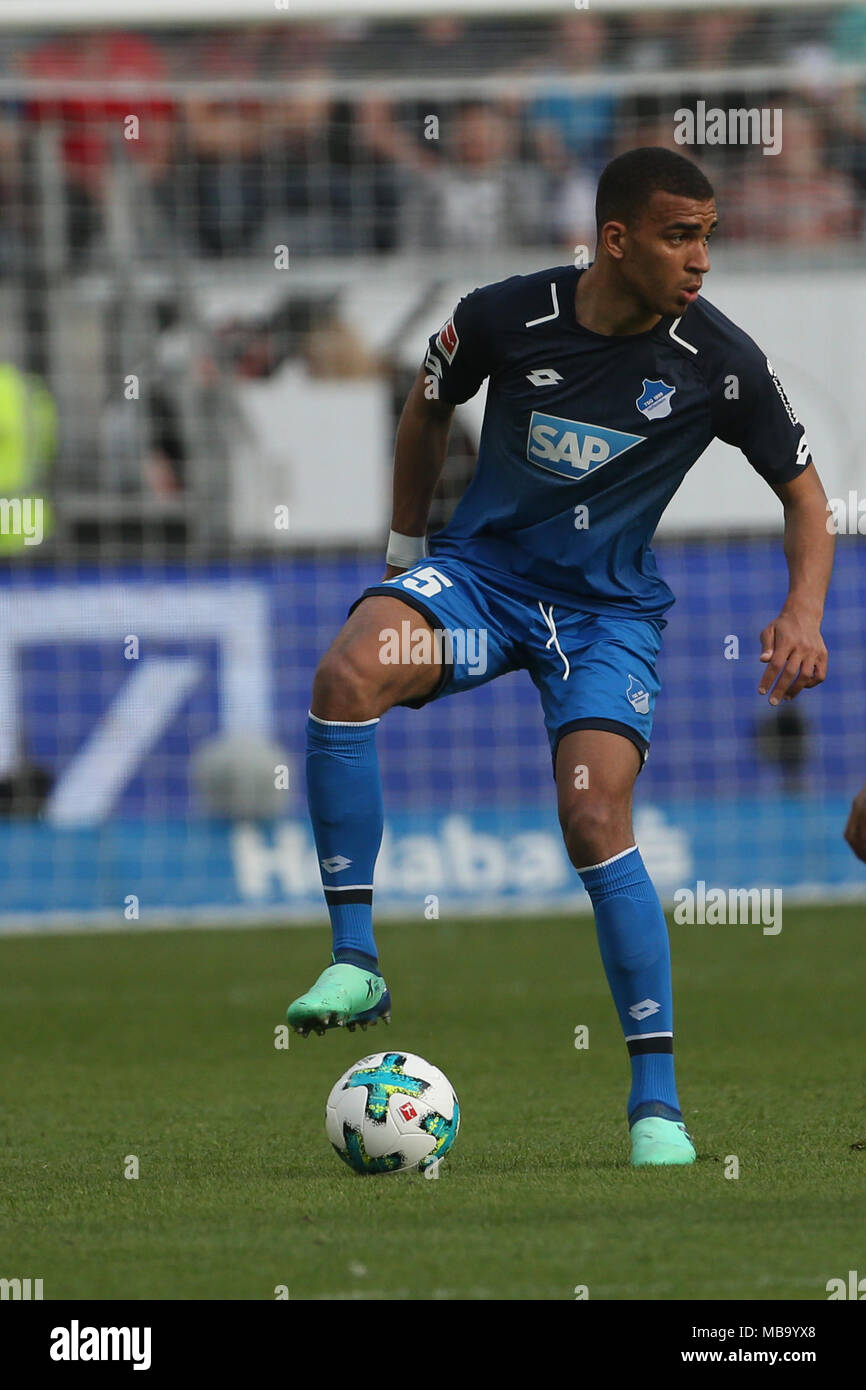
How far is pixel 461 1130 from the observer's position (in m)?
5.77

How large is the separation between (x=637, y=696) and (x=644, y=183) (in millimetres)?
1203

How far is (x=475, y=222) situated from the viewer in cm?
1420

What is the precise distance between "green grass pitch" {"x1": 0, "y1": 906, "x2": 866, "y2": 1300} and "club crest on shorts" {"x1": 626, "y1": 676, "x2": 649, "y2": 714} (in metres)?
1.06

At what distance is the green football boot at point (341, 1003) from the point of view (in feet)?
15.9

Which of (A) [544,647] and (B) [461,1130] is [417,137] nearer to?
(A) [544,647]

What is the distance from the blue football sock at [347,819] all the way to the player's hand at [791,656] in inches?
37.1

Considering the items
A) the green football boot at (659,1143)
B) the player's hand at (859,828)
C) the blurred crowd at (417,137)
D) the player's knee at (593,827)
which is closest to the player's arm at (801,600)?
the player's knee at (593,827)

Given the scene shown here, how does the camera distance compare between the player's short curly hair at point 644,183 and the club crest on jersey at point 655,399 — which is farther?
the club crest on jersey at point 655,399
